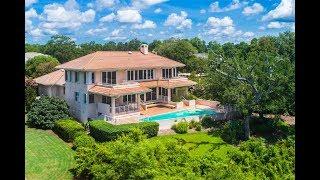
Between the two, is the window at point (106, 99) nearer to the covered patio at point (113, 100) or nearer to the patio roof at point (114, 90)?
the covered patio at point (113, 100)

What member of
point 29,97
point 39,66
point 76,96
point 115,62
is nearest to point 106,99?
point 76,96

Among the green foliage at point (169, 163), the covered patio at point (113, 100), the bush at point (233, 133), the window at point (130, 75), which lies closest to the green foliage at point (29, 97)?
the covered patio at point (113, 100)

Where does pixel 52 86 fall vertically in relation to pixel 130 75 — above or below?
below

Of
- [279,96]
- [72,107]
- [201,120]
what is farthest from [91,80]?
[279,96]

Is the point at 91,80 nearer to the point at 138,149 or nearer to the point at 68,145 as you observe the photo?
the point at 68,145

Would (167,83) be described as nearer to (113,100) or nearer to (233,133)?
(113,100)

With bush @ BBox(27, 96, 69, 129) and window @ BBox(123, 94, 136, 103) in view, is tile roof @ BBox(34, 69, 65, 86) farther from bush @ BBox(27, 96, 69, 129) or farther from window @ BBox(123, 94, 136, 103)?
window @ BBox(123, 94, 136, 103)

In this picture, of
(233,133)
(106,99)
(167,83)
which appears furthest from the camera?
(167,83)
